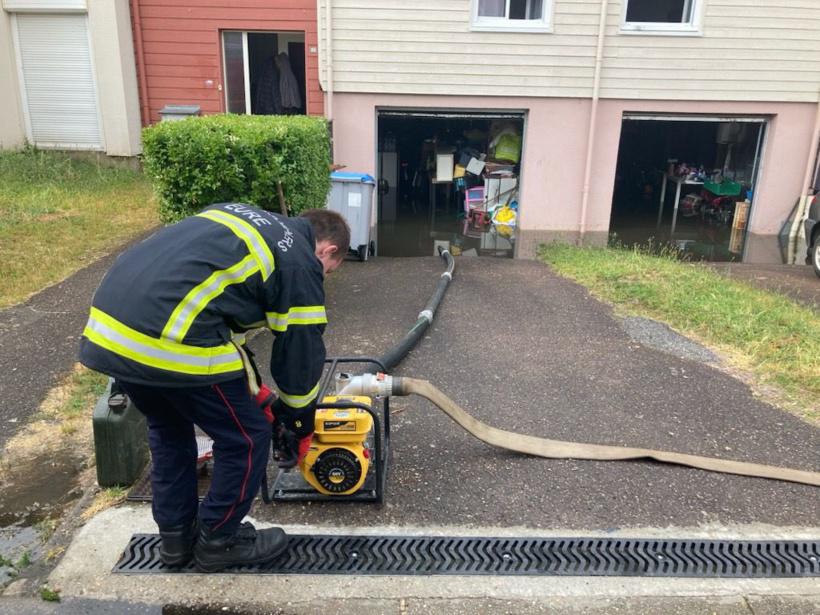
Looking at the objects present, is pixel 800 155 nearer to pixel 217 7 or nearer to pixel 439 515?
pixel 217 7

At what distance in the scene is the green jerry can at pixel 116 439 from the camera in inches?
130

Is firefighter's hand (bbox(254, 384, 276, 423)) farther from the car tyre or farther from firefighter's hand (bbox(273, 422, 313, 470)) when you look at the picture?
the car tyre

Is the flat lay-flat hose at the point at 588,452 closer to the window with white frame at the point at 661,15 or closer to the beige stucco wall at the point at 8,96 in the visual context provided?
the window with white frame at the point at 661,15

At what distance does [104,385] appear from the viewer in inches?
182

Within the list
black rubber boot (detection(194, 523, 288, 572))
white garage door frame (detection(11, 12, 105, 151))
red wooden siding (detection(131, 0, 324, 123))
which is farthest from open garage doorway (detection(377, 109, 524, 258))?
black rubber boot (detection(194, 523, 288, 572))

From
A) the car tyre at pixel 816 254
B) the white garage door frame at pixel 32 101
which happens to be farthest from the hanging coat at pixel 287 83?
the car tyre at pixel 816 254

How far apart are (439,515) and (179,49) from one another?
1054cm

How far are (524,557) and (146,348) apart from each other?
5.98 feet

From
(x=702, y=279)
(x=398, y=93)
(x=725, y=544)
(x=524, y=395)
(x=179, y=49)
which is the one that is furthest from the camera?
(x=179, y=49)

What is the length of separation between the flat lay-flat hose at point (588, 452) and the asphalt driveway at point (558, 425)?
0.05 m

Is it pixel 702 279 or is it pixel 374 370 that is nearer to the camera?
pixel 374 370

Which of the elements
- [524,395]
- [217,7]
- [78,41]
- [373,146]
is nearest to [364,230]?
[373,146]

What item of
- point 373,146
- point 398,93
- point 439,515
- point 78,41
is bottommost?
point 439,515

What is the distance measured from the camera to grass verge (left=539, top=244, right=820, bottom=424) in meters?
4.83
